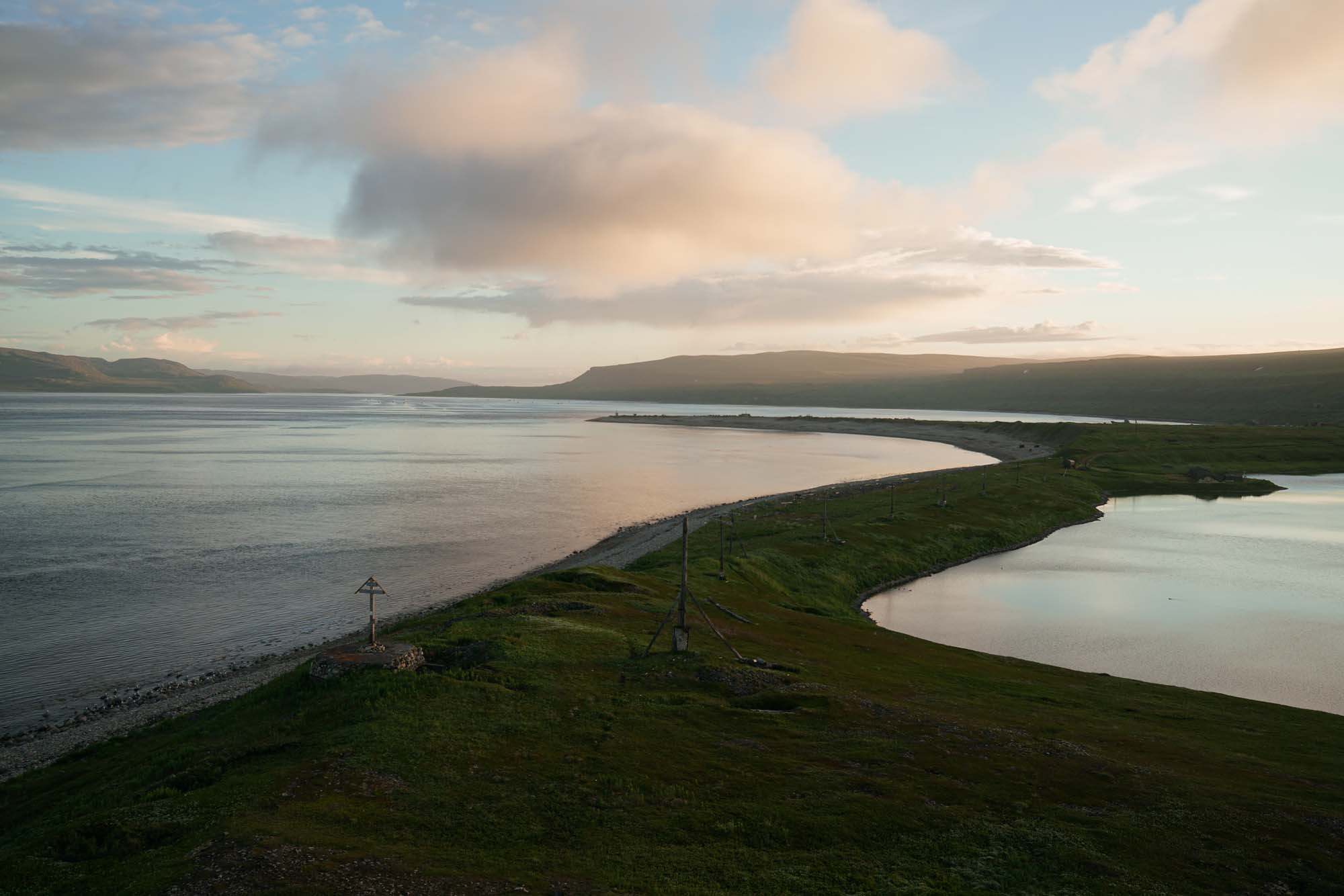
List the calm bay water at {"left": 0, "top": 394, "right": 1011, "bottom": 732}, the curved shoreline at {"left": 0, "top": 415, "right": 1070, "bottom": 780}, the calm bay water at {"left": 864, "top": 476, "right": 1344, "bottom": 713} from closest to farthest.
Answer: the curved shoreline at {"left": 0, "top": 415, "right": 1070, "bottom": 780}, the calm bay water at {"left": 0, "top": 394, "right": 1011, "bottom": 732}, the calm bay water at {"left": 864, "top": 476, "right": 1344, "bottom": 713}

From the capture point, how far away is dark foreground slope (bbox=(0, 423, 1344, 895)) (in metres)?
14.6

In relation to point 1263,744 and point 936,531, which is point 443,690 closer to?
point 1263,744

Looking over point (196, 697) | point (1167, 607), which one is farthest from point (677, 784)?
point (1167, 607)

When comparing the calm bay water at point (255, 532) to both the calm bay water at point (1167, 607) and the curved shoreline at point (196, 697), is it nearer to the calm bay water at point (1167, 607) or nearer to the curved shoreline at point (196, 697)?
the curved shoreline at point (196, 697)

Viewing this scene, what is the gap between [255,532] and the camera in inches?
2692

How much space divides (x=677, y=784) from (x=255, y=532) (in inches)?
2418

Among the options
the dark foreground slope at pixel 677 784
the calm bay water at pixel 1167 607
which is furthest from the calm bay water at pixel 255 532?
the calm bay water at pixel 1167 607

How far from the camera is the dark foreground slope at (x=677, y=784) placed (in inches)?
574

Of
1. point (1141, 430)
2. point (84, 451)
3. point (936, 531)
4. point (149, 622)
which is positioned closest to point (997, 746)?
point (149, 622)

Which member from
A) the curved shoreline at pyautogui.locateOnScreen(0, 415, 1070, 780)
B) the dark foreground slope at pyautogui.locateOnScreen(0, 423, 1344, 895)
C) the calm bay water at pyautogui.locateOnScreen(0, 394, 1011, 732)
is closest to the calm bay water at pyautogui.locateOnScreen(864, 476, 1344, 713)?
the curved shoreline at pyautogui.locateOnScreen(0, 415, 1070, 780)

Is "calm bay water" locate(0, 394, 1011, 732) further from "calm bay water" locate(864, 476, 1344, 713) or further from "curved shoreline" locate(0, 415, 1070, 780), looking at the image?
"calm bay water" locate(864, 476, 1344, 713)

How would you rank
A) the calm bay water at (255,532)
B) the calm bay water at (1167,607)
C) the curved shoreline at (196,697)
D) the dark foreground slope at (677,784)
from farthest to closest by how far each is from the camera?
the calm bay water at (1167,607) < the calm bay water at (255,532) < the curved shoreline at (196,697) < the dark foreground slope at (677,784)

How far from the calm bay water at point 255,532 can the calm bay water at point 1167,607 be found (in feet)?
102

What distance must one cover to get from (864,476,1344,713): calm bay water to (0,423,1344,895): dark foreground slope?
9722 mm
